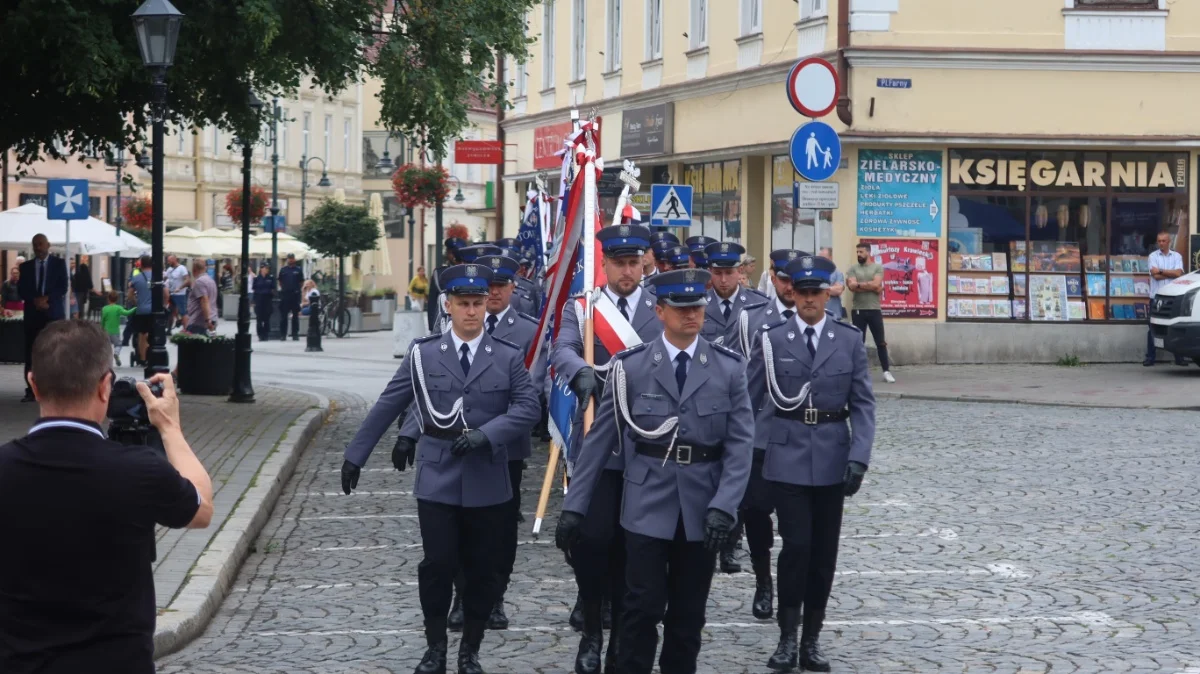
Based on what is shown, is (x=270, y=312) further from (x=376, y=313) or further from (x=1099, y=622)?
(x=1099, y=622)

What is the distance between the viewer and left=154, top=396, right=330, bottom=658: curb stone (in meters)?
8.27

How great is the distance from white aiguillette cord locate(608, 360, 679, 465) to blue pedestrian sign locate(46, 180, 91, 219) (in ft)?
63.5

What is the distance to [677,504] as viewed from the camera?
269 inches

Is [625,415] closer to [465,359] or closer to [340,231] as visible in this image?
[465,359]

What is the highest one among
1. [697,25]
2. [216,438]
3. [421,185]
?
[697,25]

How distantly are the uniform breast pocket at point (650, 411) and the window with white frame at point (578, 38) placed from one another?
33175mm

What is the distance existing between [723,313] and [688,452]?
4.10 meters

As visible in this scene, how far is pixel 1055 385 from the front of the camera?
22.7 m

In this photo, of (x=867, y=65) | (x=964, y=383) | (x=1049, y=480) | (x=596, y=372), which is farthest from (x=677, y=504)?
(x=867, y=65)

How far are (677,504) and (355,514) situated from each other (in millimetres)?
6280

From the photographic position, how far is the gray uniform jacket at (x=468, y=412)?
7.72 m

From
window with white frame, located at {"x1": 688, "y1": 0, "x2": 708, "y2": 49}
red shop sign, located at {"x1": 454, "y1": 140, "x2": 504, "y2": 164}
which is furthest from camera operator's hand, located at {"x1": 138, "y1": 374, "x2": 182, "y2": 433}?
window with white frame, located at {"x1": 688, "y1": 0, "x2": 708, "y2": 49}

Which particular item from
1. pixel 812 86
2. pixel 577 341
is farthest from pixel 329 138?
pixel 577 341

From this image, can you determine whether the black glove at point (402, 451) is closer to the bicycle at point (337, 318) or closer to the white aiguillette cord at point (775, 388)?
the white aiguillette cord at point (775, 388)
